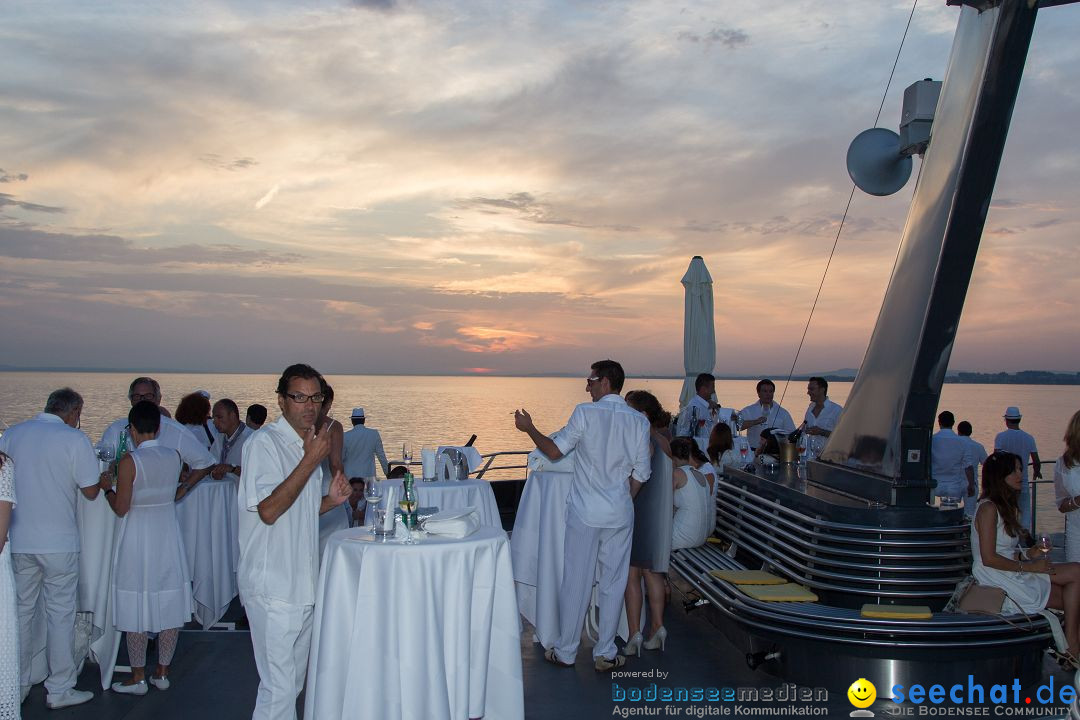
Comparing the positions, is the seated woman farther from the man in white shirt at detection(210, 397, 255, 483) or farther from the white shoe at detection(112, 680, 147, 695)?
the man in white shirt at detection(210, 397, 255, 483)

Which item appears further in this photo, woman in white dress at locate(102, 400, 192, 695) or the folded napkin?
woman in white dress at locate(102, 400, 192, 695)

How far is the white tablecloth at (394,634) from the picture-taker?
10.2 feet

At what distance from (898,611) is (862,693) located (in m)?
0.46

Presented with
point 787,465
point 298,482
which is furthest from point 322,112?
point 298,482

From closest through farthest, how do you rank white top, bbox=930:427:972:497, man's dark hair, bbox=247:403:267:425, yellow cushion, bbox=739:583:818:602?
yellow cushion, bbox=739:583:818:602 < man's dark hair, bbox=247:403:267:425 < white top, bbox=930:427:972:497

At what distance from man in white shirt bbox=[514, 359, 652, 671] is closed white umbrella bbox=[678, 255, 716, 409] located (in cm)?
584

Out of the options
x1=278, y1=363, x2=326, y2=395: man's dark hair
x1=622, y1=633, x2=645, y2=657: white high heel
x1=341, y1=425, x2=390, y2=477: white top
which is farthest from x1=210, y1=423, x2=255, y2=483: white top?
x1=278, y1=363, x2=326, y2=395: man's dark hair

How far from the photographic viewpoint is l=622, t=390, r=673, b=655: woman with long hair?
5.10 metres

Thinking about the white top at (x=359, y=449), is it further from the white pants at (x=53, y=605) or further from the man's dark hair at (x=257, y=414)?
the white pants at (x=53, y=605)

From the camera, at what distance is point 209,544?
5766 mm

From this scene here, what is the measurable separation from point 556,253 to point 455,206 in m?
6.06

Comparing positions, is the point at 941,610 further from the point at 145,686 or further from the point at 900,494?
the point at 145,686

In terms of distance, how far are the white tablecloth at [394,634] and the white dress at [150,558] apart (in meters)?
1.55

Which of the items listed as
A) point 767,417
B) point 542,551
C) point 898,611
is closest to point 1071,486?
point 898,611
